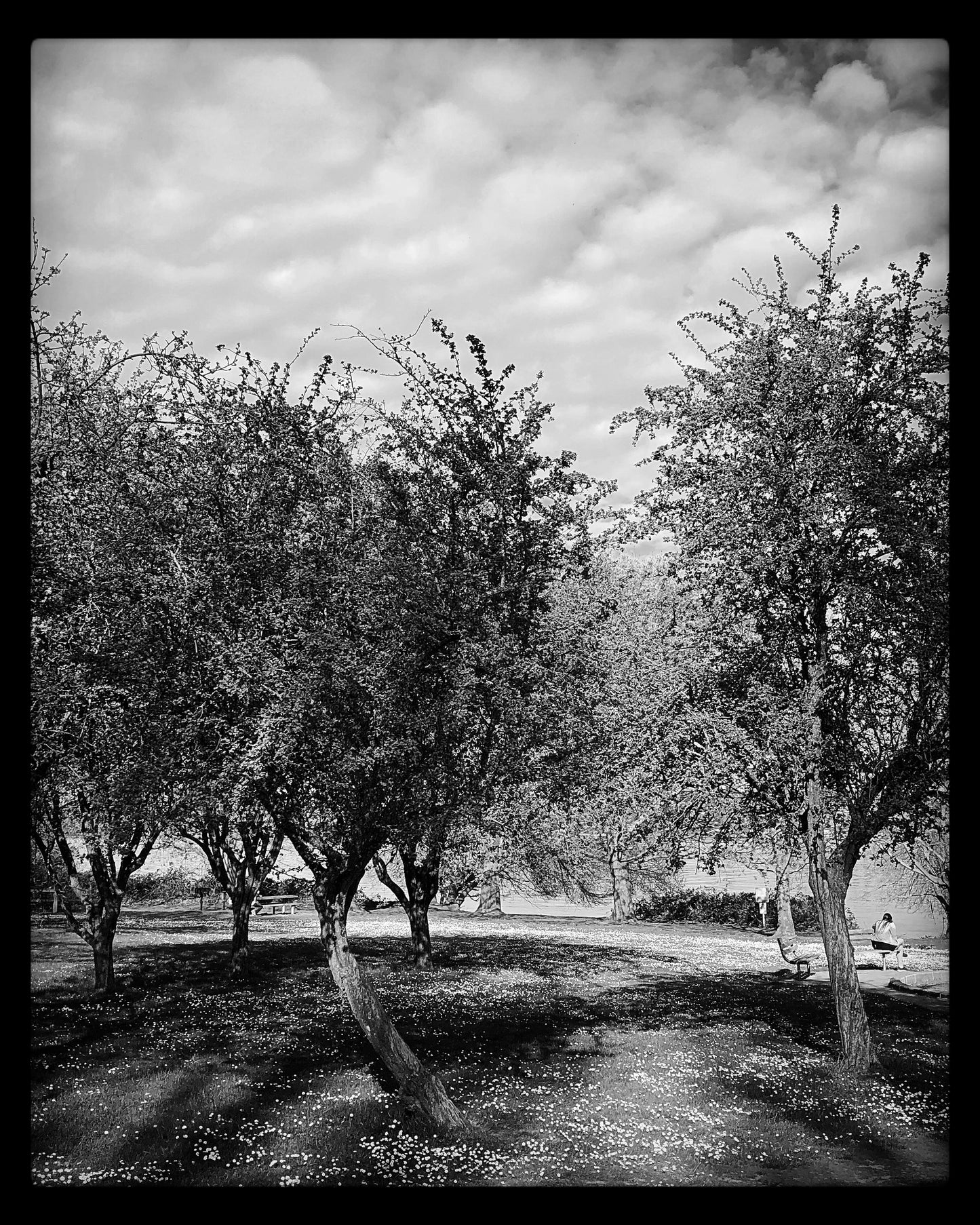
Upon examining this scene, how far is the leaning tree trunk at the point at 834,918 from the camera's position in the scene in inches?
501

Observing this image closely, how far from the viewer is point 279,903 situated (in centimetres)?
4897

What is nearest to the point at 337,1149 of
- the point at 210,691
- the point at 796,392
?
the point at 210,691

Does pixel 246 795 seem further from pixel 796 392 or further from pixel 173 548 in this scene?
pixel 796 392

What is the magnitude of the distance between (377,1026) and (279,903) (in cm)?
4137

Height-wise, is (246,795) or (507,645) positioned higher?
(507,645)

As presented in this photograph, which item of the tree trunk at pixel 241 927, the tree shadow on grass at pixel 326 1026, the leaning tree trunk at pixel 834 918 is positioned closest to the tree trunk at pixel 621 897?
the tree shadow on grass at pixel 326 1026

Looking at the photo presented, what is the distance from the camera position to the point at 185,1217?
12.5 feet

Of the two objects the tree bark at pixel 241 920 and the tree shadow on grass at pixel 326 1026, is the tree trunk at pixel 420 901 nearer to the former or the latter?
the tree shadow on grass at pixel 326 1026

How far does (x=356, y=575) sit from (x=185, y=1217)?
6.11m
